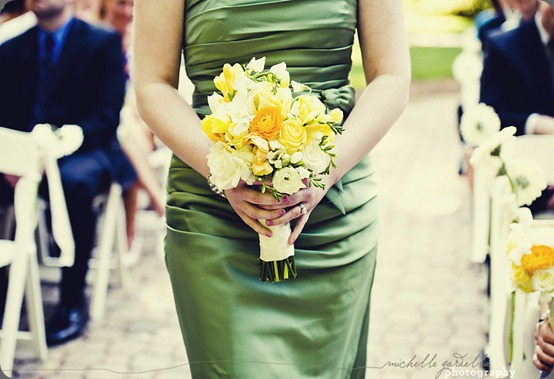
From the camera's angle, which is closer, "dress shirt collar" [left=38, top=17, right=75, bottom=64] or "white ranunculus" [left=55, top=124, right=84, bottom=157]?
"white ranunculus" [left=55, top=124, right=84, bottom=157]

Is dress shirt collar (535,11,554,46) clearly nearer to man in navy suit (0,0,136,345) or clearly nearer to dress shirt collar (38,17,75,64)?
man in navy suit (0,0,136,345)

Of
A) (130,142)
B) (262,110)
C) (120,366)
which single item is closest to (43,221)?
(130,142)

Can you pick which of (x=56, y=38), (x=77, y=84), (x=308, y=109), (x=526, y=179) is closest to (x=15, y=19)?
(x=56, y=38)

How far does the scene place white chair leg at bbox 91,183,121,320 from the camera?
5613 mm

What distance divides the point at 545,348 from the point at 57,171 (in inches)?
122

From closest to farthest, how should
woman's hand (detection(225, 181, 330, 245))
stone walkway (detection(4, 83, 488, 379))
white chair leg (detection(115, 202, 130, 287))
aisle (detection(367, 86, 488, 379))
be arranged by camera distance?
1. woman's hand (detection(225, 181, 330, 245))
2. stone walkway (detection(4, 83, 488, 379))
3. aisle (detection(367, 86, 488, 379))
4. white chair leg (detection(115, 202, 130, 287))

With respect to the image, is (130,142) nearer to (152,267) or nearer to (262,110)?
(152,267)

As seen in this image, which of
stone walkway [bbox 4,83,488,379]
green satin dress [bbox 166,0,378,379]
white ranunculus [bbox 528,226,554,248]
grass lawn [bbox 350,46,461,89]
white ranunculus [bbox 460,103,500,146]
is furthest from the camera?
grass lawn [bbox 350,46,461,89]

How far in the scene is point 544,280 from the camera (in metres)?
2.54

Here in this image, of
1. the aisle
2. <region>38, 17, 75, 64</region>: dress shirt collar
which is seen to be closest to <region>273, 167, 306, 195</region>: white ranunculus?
the aisle

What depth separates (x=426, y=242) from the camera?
7.11 meters

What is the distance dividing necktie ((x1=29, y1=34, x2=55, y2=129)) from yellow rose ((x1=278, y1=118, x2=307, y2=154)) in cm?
360

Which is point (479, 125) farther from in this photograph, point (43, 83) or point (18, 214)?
point (43, 83)

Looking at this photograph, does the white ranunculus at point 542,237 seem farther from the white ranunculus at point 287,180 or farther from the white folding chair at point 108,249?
the white folding chair at point 108,249
